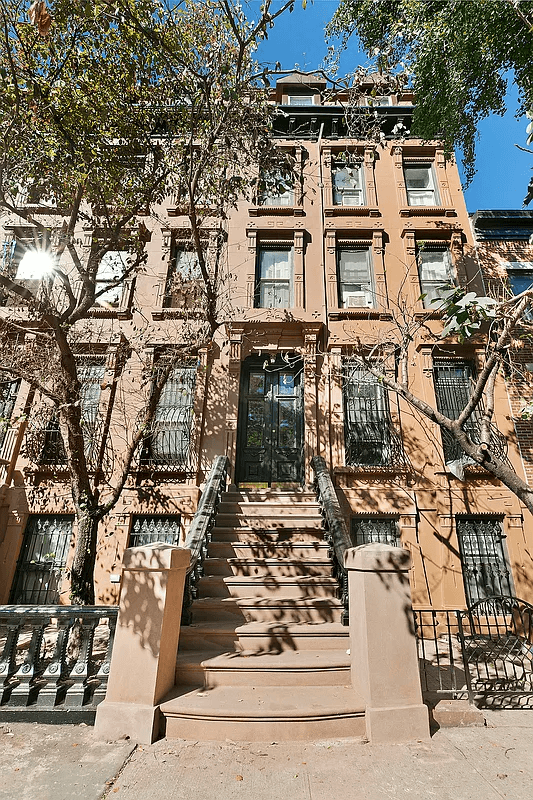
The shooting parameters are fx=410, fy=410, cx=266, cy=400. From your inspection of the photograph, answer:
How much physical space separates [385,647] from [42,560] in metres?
8.40

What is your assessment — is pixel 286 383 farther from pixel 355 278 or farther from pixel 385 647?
pixel 385 647

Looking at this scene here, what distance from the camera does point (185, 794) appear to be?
3193 millimetres

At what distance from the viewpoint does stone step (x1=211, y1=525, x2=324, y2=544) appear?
24.9 ft

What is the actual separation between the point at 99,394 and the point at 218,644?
7.73 metres

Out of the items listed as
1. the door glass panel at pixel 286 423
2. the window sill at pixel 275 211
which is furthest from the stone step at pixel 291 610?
the window sill at pixel 275 211

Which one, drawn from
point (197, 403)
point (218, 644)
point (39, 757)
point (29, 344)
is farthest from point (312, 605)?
point (29, 344)

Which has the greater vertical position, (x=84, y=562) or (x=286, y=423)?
(x=286, y=423)

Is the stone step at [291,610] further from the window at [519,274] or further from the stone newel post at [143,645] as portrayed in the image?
the window at [519,274]

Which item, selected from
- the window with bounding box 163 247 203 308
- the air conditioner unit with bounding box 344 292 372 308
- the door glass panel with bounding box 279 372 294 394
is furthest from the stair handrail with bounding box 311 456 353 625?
the window with bounding box 163 247 203 308

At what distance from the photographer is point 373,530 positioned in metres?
9.77

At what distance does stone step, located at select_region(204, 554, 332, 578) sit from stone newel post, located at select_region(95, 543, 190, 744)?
194 centimetres

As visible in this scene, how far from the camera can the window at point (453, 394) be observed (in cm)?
1030

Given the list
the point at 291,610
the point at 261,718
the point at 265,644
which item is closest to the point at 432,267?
the point at 291,610

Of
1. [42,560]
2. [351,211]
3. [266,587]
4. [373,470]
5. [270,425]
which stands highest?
[351,211]
